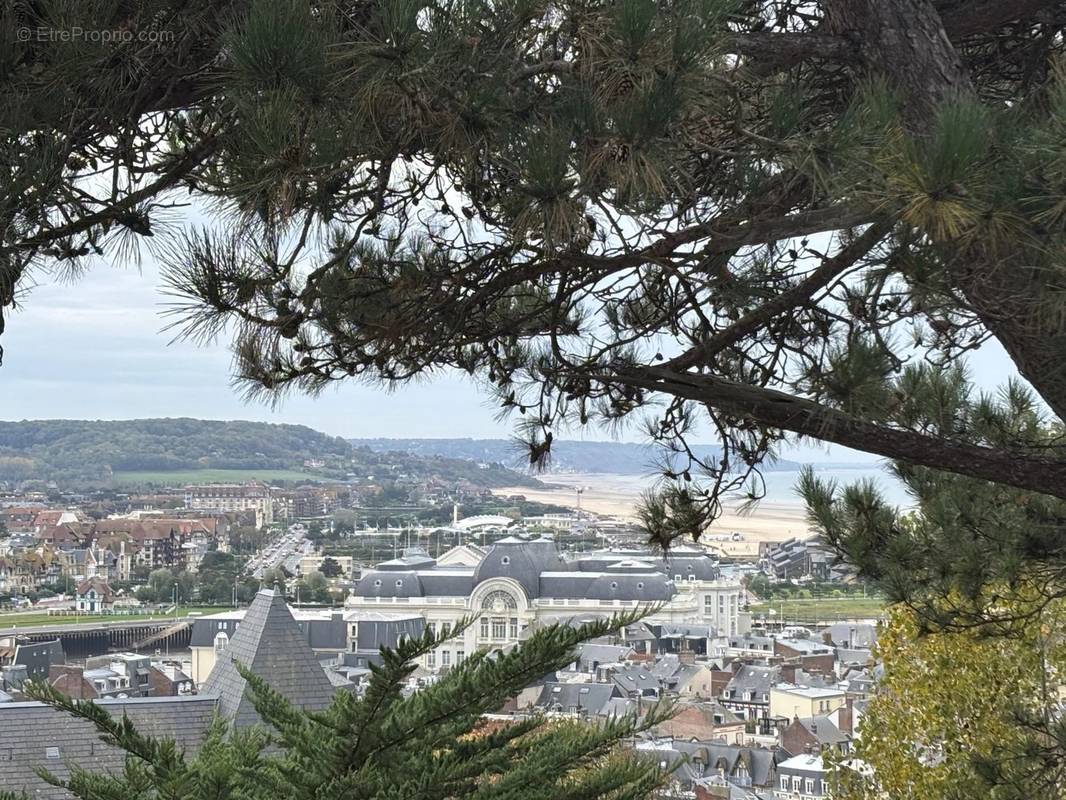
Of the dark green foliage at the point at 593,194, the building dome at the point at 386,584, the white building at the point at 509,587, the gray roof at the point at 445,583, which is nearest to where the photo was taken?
the dark green foliage at the point at 593,194

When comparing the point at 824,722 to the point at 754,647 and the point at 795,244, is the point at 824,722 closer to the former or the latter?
the point at 754,647

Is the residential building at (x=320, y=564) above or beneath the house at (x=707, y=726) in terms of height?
above

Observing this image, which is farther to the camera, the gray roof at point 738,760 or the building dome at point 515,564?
the building dome at point 515,564

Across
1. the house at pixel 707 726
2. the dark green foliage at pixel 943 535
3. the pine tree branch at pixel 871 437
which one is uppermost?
the pine tree branch at pixel 871 437

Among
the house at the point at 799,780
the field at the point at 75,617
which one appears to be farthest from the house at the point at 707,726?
the field at the point at 75,617

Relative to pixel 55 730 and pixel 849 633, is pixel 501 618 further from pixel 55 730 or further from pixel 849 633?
pixel 55 730

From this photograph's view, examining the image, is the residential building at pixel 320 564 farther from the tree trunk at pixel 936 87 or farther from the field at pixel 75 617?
the tree trunk at pixel 936 87

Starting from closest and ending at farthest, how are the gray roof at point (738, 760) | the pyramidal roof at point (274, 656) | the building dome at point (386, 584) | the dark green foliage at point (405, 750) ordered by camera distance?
the dark green foliage at point (405, 750) → the pyramidal roof at point (274, 656) → the gray roof at point (738, 760) → the building dome at point (386, 584)

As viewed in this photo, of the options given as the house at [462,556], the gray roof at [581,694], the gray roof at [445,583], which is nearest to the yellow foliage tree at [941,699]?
the gray roof at [581,694]
